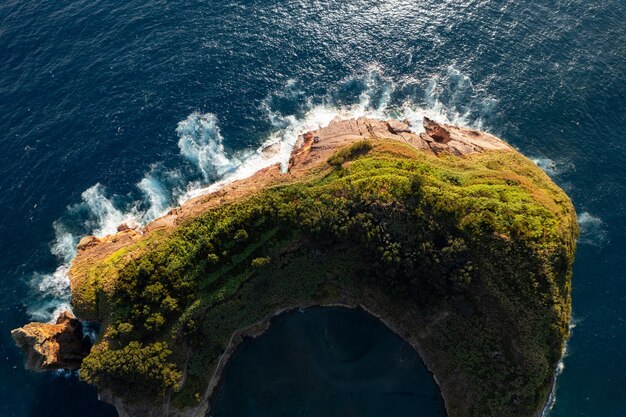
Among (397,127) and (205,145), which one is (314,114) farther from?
(205,145)

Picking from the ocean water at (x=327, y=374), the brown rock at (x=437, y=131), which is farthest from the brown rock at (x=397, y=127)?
the ocean water at (x=327, y=374)

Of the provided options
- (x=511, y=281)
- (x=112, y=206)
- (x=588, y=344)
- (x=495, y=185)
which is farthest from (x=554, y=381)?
(x=112, y=206)

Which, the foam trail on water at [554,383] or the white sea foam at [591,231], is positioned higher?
the white sea foam at [591,231]

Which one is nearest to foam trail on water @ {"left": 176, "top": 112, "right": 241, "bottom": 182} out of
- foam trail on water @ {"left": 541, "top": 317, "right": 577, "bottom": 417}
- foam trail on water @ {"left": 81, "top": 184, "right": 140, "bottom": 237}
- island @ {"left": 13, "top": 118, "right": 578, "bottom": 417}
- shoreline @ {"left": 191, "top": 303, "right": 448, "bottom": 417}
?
island @ {"left": 13, "top": 118, "right": 578, "bottom": 417}

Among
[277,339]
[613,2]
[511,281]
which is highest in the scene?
[613,2]

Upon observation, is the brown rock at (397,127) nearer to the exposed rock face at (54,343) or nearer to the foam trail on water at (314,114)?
the foam trail on water at (314,114)

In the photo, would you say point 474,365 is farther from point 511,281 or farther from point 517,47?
point 517,47
